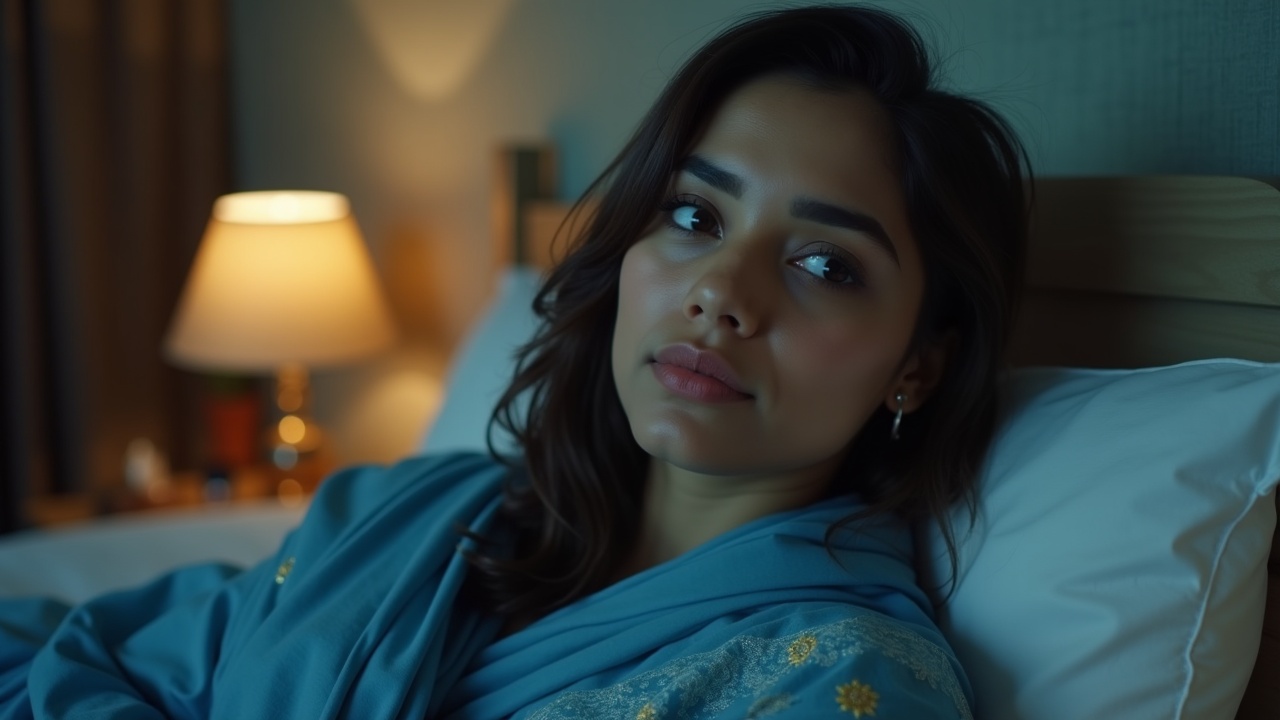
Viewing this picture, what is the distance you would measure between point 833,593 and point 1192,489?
289mm

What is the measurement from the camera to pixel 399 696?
98cm

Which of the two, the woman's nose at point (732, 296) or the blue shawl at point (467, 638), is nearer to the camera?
the blue shawl at point (467, 638)

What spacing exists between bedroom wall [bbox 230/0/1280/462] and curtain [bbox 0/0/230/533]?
164 mm

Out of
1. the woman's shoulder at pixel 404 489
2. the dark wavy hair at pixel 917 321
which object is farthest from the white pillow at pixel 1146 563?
the woman's shoulder at pixel 404 489

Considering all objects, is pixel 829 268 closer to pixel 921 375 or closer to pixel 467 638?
pixel 921 375

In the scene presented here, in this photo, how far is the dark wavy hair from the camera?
101 cm

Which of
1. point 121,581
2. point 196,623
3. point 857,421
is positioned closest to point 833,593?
point 857,421

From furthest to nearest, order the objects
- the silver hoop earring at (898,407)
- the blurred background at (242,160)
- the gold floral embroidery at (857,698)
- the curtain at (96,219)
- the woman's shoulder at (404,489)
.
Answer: the curtain at (96,219) < the blurred background at (242,160) < the woman's shoulder at (404,489) < the silver hoop earring at (898,407) < the gold floral embroidery at (857,698)

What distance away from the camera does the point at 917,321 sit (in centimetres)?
105

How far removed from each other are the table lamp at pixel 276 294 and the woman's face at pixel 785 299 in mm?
1598

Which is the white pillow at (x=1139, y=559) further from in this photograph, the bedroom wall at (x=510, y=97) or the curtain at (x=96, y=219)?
the curtain at (x=96, y=219)

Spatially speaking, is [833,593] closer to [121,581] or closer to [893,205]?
[893,205]

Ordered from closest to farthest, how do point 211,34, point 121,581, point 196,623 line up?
point 196,623, point 121,581, point 211,34

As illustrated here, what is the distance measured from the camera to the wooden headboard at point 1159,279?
97cm
